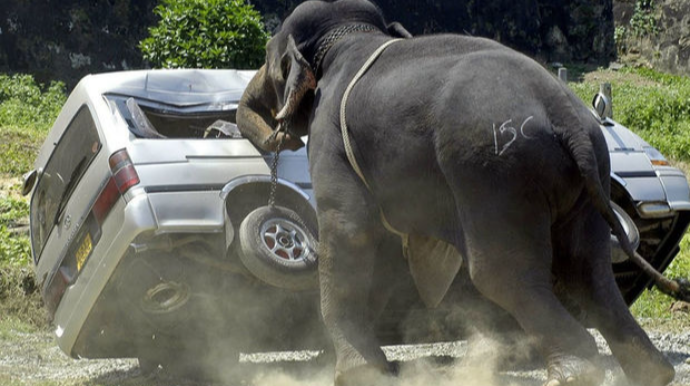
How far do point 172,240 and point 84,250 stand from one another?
631 millimetres

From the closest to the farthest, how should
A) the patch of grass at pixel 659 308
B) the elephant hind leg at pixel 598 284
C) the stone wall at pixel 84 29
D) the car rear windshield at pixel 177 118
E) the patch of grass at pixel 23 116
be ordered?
the elephant hind leg at pixel 598 284
the car rear windshield at pixel 177 118
the patch of grass at pixel 659 308
the patch of grass at pixel 23 116
the stone wall at pixel 84 29

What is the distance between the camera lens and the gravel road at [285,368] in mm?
7059

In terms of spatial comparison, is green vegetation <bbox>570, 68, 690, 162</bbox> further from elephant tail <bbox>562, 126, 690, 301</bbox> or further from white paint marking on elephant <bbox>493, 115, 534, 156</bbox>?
white paint marking on elephant <bbox>493, 115, 534, 156</bbox>

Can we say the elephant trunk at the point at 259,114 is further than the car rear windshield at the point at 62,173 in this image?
No

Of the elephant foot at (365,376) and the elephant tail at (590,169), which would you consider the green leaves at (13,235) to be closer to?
the elephant foot at (365,376)

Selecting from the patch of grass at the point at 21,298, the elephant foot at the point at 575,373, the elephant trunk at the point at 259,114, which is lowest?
the patch of grass at the point at 21,298

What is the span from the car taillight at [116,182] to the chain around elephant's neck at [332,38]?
115 centimetres

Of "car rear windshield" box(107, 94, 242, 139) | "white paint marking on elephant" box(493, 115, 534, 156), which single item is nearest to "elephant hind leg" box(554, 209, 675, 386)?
"white paint marking on elephant" box(493, 115, 534, 156)

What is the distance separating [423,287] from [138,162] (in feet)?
5.68

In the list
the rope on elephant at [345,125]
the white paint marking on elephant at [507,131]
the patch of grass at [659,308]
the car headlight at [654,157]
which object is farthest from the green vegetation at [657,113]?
the white paint marking on elephant at [507,131]

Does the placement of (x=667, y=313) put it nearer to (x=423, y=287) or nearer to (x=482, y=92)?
(x=423, y=287)

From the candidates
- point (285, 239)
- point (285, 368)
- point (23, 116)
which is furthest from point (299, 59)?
point (23, 116)

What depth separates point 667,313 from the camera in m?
10.2

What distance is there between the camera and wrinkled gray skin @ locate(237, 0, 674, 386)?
208 inches
